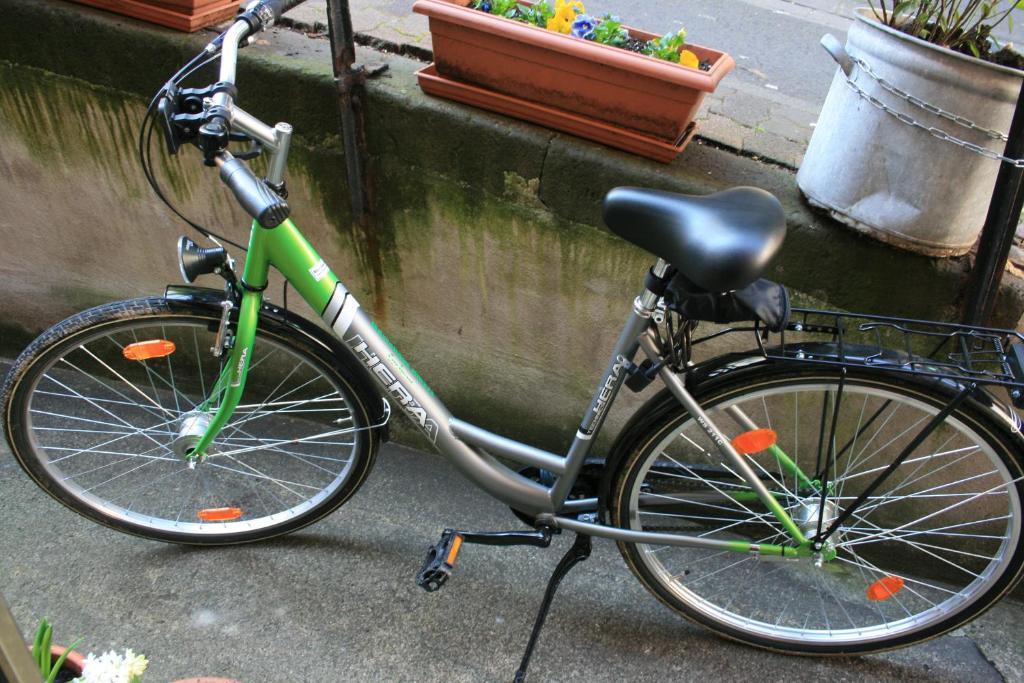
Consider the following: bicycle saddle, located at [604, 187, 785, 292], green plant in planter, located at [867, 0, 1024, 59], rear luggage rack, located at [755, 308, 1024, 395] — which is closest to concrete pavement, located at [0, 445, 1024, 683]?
rear luggage rack, located at [755, 308, 1024, 395]

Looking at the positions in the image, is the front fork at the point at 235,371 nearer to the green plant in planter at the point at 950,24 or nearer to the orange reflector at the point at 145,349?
the orange reflector at the point at 145,349

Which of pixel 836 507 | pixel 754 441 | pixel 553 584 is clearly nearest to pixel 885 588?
pixel 836 507

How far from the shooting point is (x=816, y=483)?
1991 millimetres

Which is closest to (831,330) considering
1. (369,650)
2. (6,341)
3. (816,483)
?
(816,483)

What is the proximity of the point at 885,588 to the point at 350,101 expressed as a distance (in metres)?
1.97

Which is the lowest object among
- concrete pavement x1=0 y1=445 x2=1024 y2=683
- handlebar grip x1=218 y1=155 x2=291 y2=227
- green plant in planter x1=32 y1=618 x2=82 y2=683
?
concrete pavement x1=0 y1=445 x2=1024 y2=683

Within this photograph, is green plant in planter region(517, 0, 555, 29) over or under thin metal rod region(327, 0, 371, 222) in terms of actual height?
over

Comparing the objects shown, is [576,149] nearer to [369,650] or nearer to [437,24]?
[437,24]

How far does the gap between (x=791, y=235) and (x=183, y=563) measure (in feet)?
6.53

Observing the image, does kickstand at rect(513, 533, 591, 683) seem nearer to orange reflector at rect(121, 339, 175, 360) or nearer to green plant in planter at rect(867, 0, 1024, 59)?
orange reflector at rect(121, 339, 175, 360)

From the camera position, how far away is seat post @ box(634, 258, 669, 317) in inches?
63.3

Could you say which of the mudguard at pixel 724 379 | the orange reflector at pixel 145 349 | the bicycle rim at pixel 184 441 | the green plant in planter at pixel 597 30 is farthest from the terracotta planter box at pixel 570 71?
the orange reflector at pixel 145 349

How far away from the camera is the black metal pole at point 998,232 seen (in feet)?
5.33

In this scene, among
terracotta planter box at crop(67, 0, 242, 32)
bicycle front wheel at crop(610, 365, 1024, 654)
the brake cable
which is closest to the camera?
the brake cable
